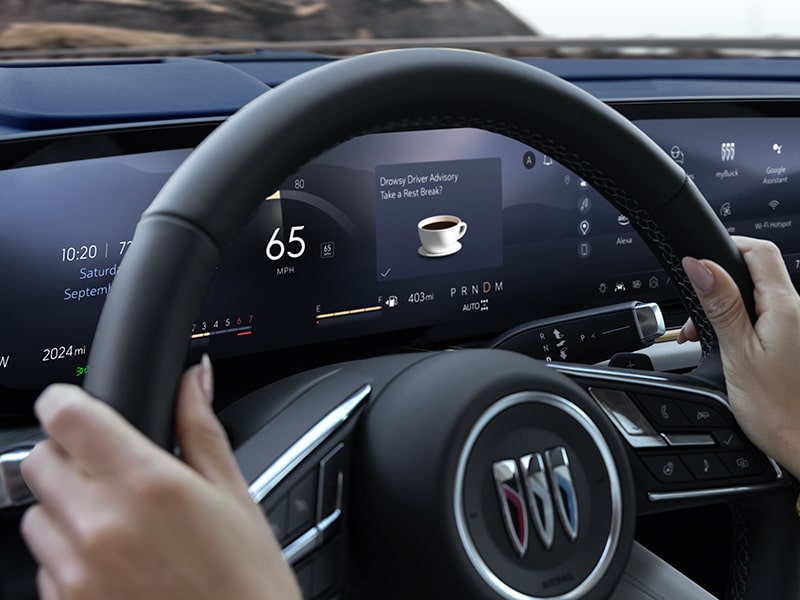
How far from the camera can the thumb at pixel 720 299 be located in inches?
33.3

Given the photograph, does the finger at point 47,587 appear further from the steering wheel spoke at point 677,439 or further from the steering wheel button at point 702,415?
the steering wheel button at point 702,415

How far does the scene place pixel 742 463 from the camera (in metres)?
0.93

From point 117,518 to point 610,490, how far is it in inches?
17.8

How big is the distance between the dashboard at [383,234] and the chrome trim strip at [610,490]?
2.24 feet

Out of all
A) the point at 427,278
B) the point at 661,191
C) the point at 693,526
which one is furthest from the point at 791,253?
the point at 661,191

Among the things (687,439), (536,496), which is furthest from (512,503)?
(687,439)

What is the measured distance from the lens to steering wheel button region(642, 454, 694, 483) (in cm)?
88

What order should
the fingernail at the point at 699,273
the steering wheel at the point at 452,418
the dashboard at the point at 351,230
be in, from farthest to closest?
the dashboard at the point at 351,230, the fingernail at the point at 699,273, the steering wheel at the point at 452,418

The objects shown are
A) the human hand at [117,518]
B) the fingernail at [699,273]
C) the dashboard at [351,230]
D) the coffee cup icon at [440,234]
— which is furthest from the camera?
the coffee cup icon at [440,234]

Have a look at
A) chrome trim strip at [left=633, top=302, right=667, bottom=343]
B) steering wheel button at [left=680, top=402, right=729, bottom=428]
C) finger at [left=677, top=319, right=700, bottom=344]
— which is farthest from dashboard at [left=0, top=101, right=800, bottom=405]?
steering wheel button at [left=680, top=402, right=729, bottom=428]

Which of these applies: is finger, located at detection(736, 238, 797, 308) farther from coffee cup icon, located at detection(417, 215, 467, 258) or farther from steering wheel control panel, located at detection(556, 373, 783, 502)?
coffee cup icon, located at detection(417, 215, 467, 258)

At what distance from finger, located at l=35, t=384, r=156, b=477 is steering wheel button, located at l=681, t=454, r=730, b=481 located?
60cm

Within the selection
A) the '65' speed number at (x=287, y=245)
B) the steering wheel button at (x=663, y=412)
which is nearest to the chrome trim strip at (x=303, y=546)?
the steering wheel button at (x=663, y=412)

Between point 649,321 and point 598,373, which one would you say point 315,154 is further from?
point 649,321
